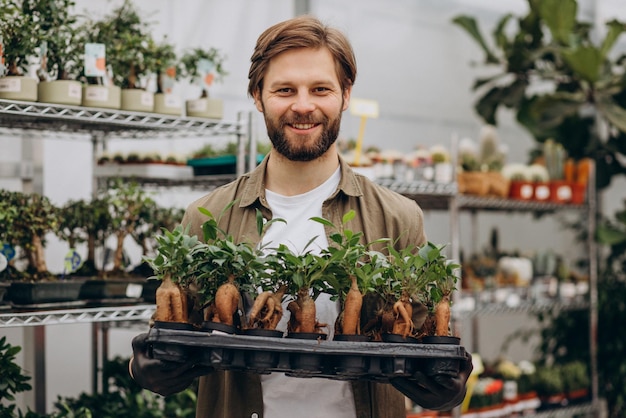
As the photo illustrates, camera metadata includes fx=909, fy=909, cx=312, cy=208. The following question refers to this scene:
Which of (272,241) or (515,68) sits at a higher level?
(515,68)

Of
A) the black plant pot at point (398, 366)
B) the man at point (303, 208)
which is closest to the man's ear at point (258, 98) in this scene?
the man at point (303, 208)

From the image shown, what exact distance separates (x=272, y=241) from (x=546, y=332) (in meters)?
4.12

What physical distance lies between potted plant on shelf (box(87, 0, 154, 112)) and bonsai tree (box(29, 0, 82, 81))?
5.4 inches

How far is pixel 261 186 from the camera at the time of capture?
210 centimetres

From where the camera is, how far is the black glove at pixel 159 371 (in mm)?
1812

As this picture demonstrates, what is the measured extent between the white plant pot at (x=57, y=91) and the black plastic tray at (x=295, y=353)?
1438mm

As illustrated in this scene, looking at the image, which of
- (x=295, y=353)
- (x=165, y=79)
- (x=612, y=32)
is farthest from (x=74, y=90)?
(x=612, y=32)

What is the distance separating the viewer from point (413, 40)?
586 cm

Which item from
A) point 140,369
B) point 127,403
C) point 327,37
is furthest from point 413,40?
point 140,369

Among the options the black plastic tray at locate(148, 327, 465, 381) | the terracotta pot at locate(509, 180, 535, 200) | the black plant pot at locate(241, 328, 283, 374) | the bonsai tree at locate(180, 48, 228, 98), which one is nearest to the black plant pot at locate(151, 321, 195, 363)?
the black plastic tray at locate(148, 327, 465, 381)

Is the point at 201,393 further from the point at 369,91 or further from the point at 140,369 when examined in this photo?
the point at 369,91

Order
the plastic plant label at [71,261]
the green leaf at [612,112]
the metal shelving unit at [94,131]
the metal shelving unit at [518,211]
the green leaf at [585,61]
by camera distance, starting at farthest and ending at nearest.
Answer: the green leaf at [612,112] < the green leaf at [585,61] < the metal shelving unit at [518,211] < the plastic plant label at [71,261] < the metal shelving unit at [94,131]

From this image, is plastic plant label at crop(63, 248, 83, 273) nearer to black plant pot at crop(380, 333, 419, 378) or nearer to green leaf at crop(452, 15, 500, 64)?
black plant pot at crop(380, 333, 419, 378)

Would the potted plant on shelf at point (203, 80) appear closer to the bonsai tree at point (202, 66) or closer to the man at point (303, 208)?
the bonsai tree at point (202, 66)
